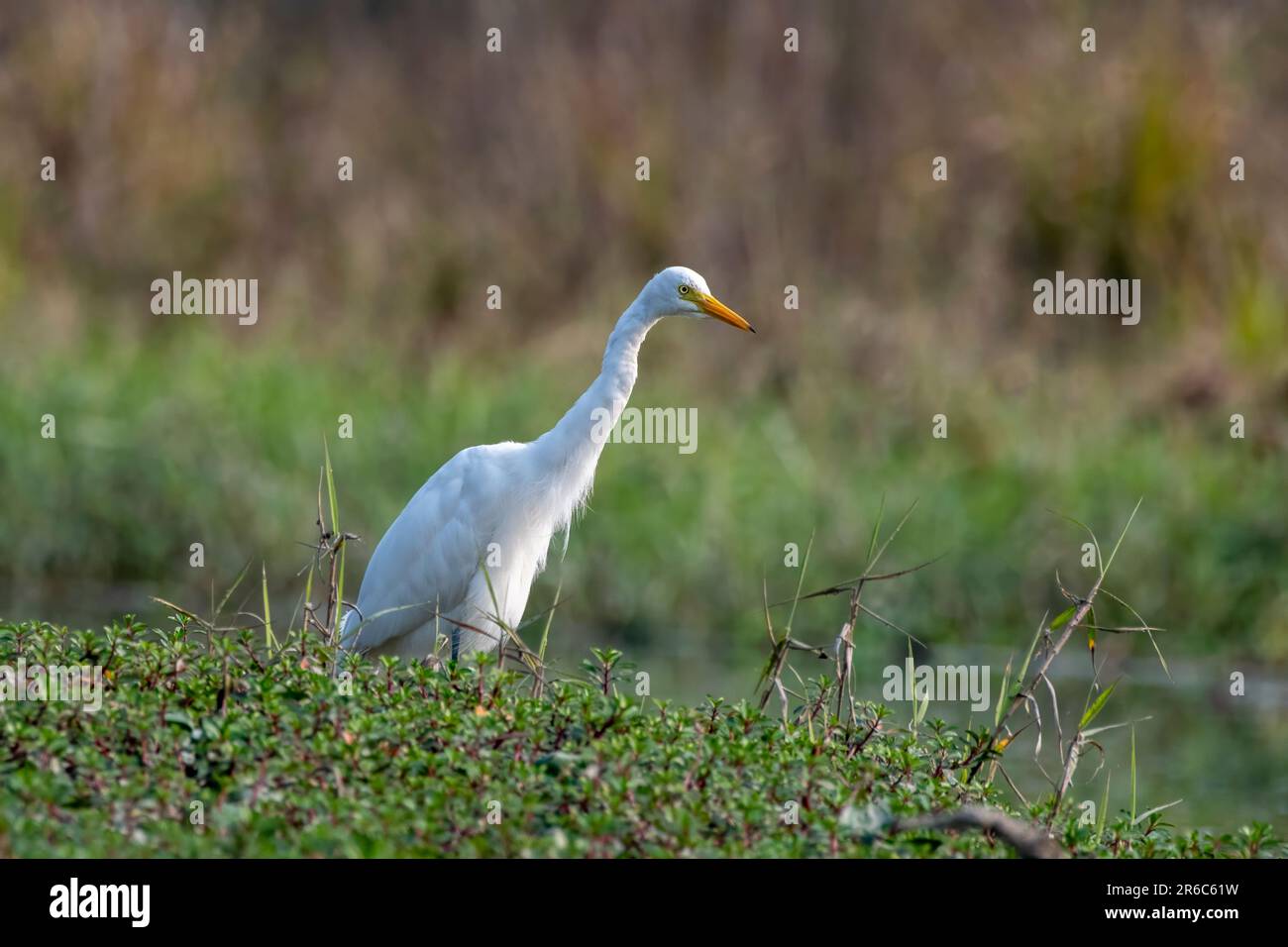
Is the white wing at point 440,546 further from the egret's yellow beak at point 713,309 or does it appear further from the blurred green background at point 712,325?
the blurred green background at point 712,325

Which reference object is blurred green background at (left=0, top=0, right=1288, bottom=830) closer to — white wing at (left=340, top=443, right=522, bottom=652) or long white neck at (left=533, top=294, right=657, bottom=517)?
white wing at (left=340, top=443, right=522, bottom=652)

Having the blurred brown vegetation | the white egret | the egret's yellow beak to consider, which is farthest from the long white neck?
the blurred brown vegetation

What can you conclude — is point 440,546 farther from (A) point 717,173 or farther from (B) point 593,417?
(A) point 717,173

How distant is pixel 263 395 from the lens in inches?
447

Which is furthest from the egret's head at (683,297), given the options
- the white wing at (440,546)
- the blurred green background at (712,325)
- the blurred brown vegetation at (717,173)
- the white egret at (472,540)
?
the blurred brown vegetation at (717,173)

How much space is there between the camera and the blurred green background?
1012 cm

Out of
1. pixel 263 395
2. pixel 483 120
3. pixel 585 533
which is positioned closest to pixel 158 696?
pixel 585 533

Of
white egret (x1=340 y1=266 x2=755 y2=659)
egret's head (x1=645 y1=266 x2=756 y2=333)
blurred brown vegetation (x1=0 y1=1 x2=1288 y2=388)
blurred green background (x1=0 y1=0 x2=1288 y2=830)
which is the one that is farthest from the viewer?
blurred brown vegetation (x1=0 y1=1 x2=1288 y2=388)

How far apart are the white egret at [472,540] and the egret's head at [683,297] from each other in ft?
1.24

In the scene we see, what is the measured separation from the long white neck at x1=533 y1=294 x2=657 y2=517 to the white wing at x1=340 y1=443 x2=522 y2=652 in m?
0.22

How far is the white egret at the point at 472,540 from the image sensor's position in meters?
6.54

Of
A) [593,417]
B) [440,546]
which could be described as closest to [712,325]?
[440,546]

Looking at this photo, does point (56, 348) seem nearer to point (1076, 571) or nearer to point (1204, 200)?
point (1076, 571)
